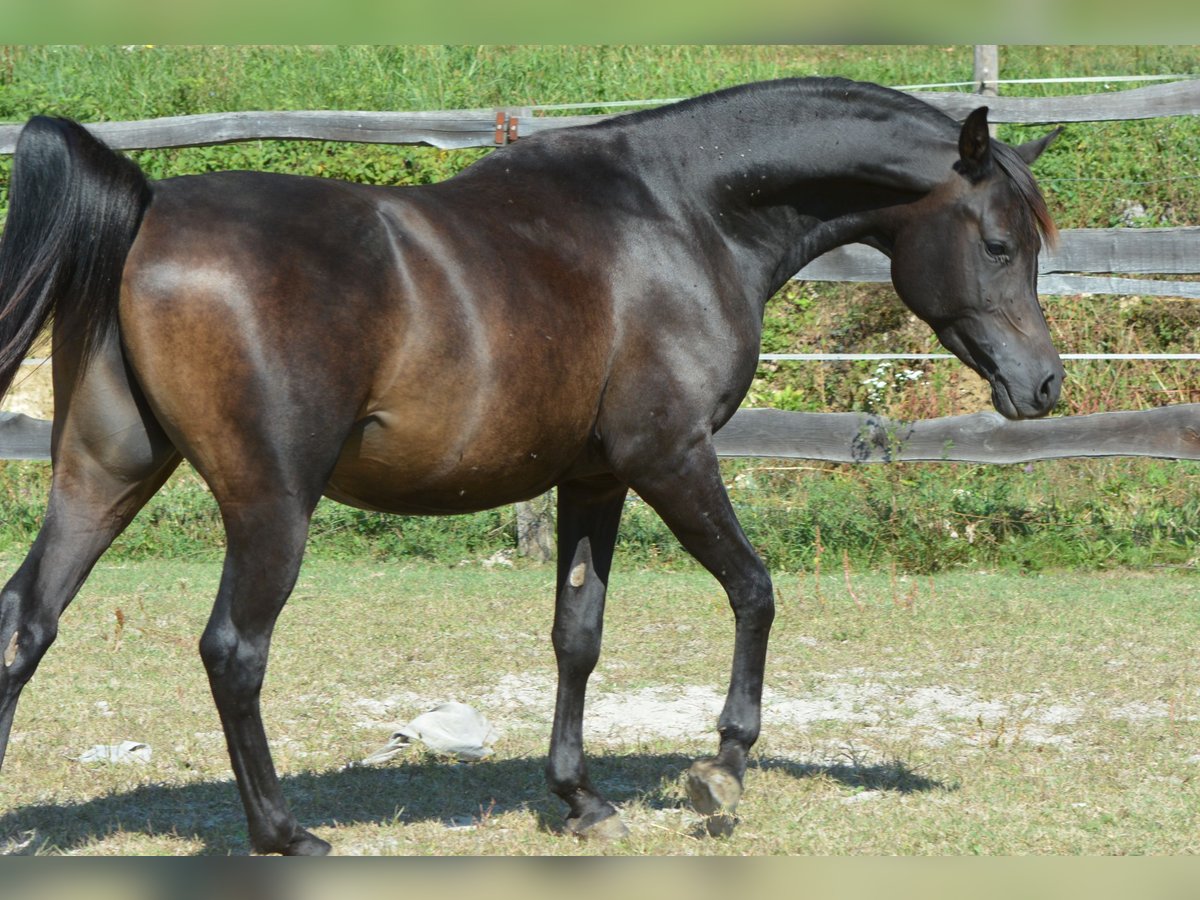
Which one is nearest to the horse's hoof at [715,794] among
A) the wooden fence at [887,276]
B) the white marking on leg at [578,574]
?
the white marking on leg at [578,574]

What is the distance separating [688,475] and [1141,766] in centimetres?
202

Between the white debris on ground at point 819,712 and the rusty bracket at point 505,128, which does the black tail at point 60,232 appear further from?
the rusty bracket at point 505,128

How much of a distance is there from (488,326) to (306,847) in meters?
1.46

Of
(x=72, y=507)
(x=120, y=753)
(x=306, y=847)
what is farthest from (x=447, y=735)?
(x=72, y=507)

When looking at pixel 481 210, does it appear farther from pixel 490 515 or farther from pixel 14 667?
pixel 490 515

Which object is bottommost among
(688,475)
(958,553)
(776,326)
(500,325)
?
(958,553)

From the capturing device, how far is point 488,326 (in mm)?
3484

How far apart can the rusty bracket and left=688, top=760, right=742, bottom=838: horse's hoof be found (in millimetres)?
4682

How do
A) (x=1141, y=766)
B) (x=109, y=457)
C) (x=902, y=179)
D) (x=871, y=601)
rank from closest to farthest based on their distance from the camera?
(x=109, y=457) → (x=902, y=179) → (x=1141, y=766) → (x=871, y=601)

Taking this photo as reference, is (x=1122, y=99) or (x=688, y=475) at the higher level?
(x=1122, y=99)

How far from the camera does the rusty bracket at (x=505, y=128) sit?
7.66 metres

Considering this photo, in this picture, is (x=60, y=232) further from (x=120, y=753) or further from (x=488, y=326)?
(x=120, y=753)

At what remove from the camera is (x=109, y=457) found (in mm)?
3484

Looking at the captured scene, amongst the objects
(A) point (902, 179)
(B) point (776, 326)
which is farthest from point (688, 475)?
(B) point (776, 326)
